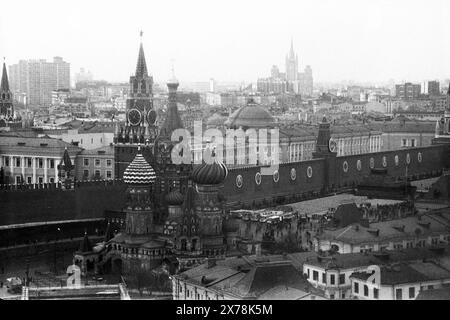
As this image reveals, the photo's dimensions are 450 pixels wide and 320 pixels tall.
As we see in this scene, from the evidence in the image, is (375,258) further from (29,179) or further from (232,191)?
(29,179)

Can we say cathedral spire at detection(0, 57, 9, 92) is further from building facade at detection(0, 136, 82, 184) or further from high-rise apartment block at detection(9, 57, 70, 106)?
building facade at detection(0, 136, 82, 184)

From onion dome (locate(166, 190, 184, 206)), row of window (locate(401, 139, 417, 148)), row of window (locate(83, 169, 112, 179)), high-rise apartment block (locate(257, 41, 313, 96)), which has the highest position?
high-rise apartment block (locate(257, 41, 313, 96))

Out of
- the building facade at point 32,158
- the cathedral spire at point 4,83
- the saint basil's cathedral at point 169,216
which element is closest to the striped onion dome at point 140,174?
the saint basil's cathedral at point 169,216

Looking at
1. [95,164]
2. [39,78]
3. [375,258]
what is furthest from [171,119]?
[375,258]

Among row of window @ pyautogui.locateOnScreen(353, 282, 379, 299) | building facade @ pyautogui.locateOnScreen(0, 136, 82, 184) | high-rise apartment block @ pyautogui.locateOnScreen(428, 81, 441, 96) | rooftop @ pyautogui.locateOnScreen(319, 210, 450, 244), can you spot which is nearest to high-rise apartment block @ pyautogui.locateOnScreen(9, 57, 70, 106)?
building facade @ pyautogui.locateOnScreen(0, 136, 82, 184)

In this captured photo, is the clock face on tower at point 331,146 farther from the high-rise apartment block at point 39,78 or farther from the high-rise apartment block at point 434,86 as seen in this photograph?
the high-rise apartment block at point 39,78
